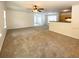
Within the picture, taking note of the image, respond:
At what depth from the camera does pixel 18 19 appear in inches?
449

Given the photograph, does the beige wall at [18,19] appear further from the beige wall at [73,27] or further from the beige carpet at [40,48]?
the beige wall at [73,27]

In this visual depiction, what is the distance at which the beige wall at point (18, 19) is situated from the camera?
998 centimetres

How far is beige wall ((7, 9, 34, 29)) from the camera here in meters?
9.98

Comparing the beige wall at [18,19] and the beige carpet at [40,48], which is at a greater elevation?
the beige wall at [18,19]

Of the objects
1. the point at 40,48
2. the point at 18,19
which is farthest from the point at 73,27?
the point at 18,19

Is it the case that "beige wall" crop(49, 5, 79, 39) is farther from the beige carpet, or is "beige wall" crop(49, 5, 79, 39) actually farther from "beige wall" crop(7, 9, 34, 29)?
"beige wall" crop(7, 9, 34, 29)

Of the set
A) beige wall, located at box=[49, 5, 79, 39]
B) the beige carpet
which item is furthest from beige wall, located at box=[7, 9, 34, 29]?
beige wall, located at box=[49, 5, 79, 39]

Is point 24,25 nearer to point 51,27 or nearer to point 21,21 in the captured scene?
point 21,21

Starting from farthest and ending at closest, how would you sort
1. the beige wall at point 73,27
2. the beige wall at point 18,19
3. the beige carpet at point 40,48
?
the beige wall at point 18,19 → the beige wall at point 73,27 → the beige carpet at point 40,48

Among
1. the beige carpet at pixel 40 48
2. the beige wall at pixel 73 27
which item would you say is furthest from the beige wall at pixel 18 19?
the beige wall at pixel 73 27

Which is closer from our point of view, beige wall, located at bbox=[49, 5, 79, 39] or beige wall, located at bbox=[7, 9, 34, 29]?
beige wall, located at bbox=[49, 5, 79, 39]

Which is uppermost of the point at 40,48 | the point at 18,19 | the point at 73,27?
the point at 18,19

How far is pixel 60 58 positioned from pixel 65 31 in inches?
168

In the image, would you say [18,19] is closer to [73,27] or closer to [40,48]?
[73,27]
